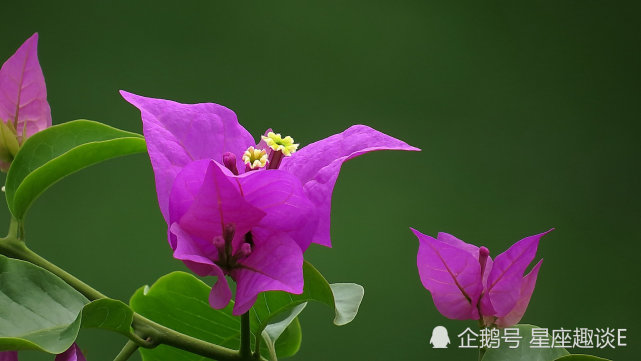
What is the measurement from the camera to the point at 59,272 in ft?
1.19

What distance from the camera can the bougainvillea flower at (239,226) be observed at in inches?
11.8

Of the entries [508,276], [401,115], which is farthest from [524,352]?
[401,115]

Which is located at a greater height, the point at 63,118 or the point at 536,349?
the point at 536,349

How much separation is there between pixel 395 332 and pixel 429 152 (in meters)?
0.58

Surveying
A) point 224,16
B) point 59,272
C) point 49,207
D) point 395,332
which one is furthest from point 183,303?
point 224,16

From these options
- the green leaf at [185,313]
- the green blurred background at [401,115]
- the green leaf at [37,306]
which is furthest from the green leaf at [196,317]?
the green blurred background at [401,115]

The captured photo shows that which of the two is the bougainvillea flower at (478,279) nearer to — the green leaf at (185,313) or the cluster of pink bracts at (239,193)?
the cluster of pink bracts at (239,193)

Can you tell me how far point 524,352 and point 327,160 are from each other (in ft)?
0.51

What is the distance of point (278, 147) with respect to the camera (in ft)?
1.17

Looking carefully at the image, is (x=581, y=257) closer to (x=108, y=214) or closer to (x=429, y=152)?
(x=429, y=152)

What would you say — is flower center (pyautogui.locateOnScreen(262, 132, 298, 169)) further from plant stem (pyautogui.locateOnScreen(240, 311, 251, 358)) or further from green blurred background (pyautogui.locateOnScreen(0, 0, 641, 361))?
green blurred background (pyautogui.locateOnScreen(0, 0, 641, 361))

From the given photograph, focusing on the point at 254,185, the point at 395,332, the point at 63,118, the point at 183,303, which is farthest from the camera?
the point at 63,118

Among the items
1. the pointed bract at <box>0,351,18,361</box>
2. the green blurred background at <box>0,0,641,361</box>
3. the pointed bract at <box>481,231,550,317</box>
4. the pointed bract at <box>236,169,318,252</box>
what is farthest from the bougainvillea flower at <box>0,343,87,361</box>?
the green blurred background at <box>0,0,641,361</box>

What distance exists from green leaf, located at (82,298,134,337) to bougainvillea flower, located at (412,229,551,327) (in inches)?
6.0
